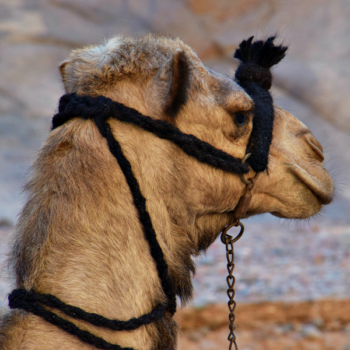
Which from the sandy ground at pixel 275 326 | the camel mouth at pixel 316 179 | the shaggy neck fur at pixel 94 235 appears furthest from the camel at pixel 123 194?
the sandy ground at pixel 275 326

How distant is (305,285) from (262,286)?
45 centimetres

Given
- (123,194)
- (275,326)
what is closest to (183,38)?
(275,326)

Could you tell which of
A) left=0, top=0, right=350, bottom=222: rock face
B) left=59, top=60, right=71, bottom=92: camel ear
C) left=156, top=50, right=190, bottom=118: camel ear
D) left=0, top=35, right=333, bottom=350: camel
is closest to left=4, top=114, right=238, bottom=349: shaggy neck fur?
left=0, top=35, right=333, bottom=350: camel

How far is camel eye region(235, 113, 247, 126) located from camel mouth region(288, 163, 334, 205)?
0.29m

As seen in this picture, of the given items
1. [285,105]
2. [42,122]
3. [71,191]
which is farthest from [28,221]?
[285,105]

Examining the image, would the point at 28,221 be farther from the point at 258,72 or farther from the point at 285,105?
the point at 285,105

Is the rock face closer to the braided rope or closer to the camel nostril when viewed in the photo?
the camel nostril

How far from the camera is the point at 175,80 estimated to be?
4.93 ft

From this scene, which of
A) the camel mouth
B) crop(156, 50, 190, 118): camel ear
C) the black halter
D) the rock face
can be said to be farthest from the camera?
the rock face

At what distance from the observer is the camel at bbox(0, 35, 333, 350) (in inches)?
54.8

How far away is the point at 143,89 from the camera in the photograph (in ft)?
5.17

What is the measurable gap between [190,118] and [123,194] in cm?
37

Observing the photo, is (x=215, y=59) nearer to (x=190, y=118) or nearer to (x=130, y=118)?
(x=190, y=118)

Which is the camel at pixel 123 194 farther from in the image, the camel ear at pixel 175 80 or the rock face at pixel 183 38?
the rock face at pixel 183 38
